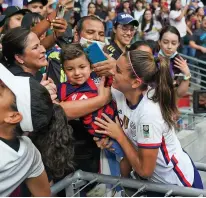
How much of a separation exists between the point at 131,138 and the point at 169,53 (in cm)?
214

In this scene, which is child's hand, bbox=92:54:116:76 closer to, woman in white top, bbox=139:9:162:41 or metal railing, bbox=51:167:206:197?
metal railing, bbox=51:167:206:197

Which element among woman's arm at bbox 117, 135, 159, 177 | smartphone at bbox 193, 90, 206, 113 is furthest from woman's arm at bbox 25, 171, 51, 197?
smartphone at bbox 193, 90, 206, 113

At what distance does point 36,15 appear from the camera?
3965 millimetres

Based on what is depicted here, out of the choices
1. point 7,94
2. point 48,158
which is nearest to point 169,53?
point 48,158

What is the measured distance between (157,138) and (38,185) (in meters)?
0.70

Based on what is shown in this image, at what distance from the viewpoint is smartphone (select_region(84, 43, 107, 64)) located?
2662 millimetres

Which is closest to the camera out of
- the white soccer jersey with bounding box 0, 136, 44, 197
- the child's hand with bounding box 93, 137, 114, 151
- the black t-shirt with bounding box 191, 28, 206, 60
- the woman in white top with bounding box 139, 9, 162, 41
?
the white soccer jersey with bounding box 0, 136, 44, 197

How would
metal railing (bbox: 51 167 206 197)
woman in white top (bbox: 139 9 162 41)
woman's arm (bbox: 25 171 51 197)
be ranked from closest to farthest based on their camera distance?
woman's arm (bbox: 25 171 51 197)
metal railing (bbox: 51 167 206 197)
woman in white top (bbox: 139 9 162 41)

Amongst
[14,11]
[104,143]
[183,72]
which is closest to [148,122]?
[104,143]

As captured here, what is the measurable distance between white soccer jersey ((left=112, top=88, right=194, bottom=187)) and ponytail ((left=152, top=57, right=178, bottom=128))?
0.11 feet

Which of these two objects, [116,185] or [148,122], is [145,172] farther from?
[148,122]

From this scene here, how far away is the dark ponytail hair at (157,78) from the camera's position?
7.78ft

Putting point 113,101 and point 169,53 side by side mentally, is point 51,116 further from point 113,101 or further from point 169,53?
point 169,53

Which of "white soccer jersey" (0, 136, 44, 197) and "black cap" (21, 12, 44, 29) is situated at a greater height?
"black cap" (21, 12, 44, 29)
